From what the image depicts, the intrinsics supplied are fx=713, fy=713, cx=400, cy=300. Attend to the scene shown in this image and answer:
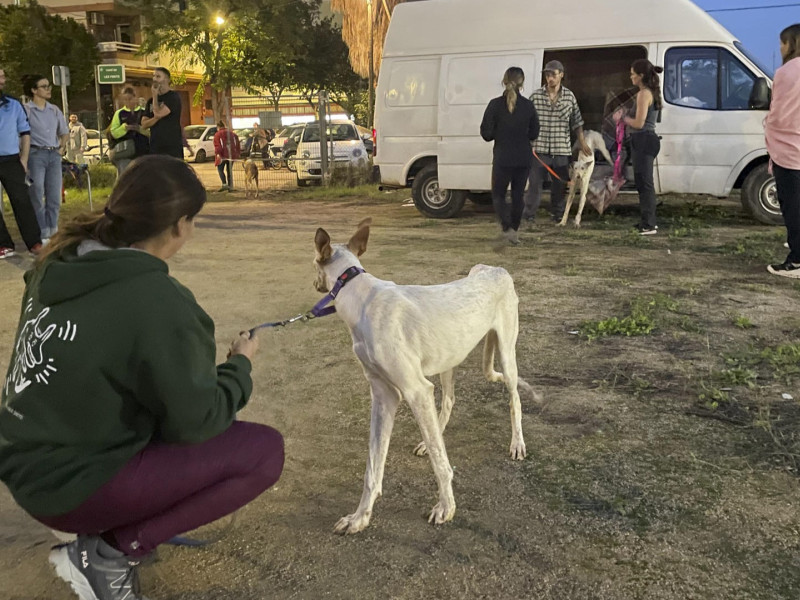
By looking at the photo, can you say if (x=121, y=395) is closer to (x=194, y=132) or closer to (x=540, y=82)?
(x=540, y=82)

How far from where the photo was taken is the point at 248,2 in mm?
24125

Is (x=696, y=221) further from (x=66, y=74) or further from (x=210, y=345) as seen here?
(x=66, y=74)

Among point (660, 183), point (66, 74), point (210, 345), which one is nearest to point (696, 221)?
point (660, 183)

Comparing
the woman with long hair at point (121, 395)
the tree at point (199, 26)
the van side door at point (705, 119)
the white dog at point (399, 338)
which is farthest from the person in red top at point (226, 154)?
the woman with long hair at point (121, 395)

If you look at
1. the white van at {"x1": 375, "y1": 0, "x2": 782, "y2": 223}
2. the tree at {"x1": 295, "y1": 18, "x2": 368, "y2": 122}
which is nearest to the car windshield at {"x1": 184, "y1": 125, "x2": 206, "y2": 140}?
the tree at {"x1": 295, "y1": 18, "x2": 368, "y2": 122}

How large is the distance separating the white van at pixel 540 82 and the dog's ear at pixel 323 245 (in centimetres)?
803

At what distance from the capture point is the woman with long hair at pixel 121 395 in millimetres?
1902

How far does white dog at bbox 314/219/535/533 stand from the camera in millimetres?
2670

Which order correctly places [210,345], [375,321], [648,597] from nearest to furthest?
[210,345] → [648,597] → [375,321]

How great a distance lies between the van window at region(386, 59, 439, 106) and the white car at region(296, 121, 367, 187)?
6108 millimetres

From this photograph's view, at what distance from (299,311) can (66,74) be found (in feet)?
34.6

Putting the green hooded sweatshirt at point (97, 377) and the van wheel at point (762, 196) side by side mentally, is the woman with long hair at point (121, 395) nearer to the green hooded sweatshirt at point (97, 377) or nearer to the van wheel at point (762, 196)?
the green hooded sweatshirt at point (97, 377)

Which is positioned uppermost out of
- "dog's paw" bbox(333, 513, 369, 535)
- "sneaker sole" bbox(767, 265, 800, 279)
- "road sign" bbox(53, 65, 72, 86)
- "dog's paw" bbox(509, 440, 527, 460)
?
"road sign" bbox(53, 65, 72, 86)

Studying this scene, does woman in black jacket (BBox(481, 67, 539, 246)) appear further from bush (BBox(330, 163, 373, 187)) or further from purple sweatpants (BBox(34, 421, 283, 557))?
bush (BBox(330, 163, 373, 187))
